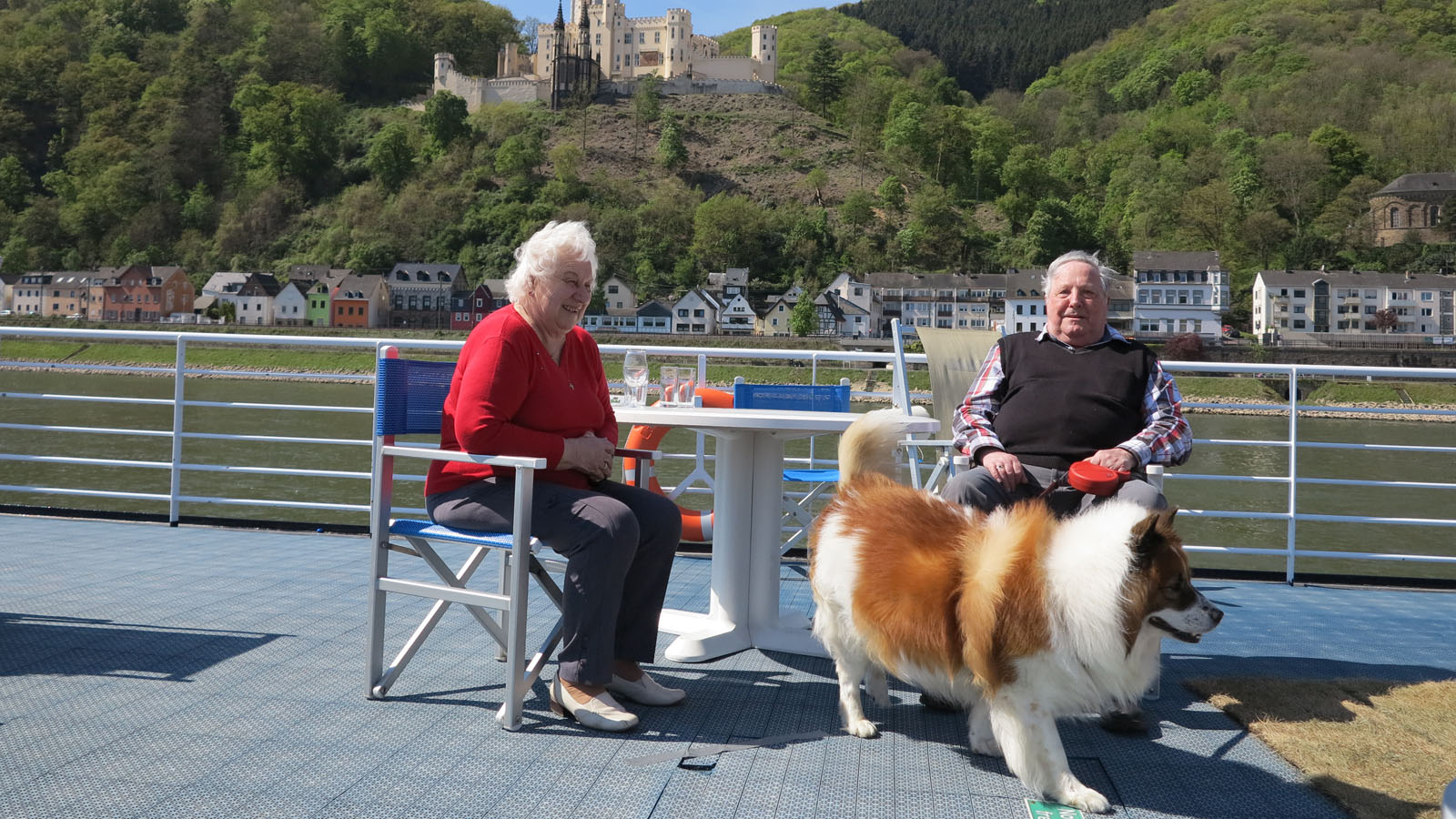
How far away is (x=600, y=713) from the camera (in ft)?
5.98

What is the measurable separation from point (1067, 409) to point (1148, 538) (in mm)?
759

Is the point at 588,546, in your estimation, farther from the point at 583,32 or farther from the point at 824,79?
the point at 583,32

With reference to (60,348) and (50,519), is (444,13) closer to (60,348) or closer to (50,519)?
(60,348)

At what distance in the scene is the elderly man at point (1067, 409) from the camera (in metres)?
2.09

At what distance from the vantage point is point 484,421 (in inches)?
71.9

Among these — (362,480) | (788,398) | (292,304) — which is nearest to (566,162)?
(292,304)

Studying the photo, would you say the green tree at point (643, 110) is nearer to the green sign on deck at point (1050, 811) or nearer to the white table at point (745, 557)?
the white table at point (745, 557)

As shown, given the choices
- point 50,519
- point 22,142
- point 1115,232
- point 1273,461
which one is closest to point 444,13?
point 22,142

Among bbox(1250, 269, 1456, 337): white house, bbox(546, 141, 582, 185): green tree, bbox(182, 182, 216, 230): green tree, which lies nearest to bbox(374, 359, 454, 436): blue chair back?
bbox(1250, 269, 1456, 337): white house

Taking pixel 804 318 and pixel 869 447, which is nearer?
pixel 869 447

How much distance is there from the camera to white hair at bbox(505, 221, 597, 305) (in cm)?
196

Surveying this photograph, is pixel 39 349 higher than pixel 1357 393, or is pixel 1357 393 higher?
pixel 39 349

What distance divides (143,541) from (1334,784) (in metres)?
3.48

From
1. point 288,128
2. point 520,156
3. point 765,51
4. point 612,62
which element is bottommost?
point 520,156
